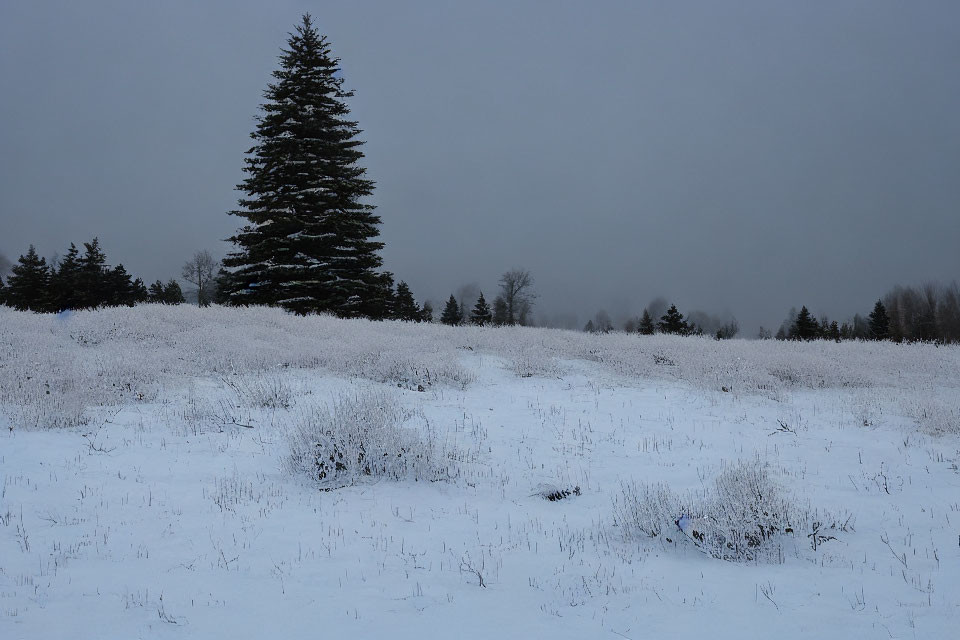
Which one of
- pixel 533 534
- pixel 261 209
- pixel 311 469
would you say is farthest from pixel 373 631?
pixel 261 209

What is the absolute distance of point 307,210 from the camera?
872 inches

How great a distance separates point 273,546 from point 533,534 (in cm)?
216

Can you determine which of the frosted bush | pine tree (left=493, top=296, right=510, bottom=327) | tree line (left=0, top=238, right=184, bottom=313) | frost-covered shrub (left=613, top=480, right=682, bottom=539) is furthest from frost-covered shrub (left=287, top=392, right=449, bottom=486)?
pine tree (left=493, top=296, right=510, bottom=327)

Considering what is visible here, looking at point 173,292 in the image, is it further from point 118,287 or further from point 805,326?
point 805,326

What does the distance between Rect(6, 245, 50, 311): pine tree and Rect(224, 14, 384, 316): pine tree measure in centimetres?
2822

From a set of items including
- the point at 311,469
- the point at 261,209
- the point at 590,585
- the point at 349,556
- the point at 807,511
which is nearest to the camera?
the point at 590,585

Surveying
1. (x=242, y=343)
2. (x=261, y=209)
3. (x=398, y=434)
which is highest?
(x=261, y=209)

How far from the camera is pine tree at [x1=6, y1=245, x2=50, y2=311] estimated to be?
134 feet

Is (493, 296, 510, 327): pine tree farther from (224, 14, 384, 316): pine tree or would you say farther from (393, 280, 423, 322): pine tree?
(224, 14, 384, 316): pine tree

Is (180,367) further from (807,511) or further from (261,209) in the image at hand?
(261,209)

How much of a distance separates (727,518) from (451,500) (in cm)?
254

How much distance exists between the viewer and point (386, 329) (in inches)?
605

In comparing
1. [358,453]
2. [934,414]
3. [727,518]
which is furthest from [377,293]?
[727,518]

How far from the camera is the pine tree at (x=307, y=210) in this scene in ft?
70.9
